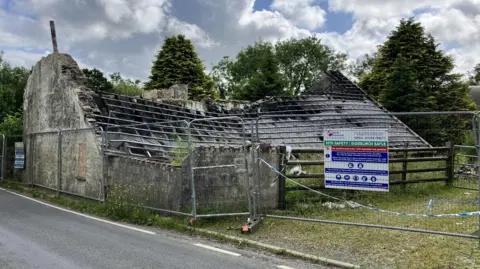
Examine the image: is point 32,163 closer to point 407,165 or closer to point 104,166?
point 104,166

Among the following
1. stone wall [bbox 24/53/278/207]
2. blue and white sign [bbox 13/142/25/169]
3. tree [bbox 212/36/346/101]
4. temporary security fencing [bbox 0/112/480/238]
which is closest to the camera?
temporary security fencing [bbox 0/112/480/238]

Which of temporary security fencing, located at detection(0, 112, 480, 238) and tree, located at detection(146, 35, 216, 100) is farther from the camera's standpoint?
tree, located at detection(146, 35, 216, 100)

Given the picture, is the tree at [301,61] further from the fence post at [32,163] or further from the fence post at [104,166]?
the fence post at [104,166]

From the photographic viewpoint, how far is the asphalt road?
566 centimetres

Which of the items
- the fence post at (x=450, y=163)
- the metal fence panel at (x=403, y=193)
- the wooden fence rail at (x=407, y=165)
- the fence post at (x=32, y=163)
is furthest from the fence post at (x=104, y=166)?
the fence post at (x=450, y=163)

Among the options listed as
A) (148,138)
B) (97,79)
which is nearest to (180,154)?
(148,138)

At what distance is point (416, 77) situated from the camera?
33750mm

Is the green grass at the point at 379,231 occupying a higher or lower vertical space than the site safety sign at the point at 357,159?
lower

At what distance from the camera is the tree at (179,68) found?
45594 millimetres

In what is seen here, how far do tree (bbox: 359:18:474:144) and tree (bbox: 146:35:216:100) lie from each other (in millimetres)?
19561

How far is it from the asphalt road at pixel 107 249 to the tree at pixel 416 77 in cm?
2810

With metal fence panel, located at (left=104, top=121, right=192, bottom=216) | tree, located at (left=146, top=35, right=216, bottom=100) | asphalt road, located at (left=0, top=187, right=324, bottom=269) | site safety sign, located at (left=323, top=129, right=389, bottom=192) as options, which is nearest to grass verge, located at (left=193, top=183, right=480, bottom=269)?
asphalt road, located at (left=0, top=187, right=324, bottom=269)

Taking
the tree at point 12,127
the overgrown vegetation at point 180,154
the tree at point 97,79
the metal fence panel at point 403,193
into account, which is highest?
the tree at point 97,79

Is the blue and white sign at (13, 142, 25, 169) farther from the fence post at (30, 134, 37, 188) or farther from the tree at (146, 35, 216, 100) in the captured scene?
the tree at (146, 35, 216, 100)
